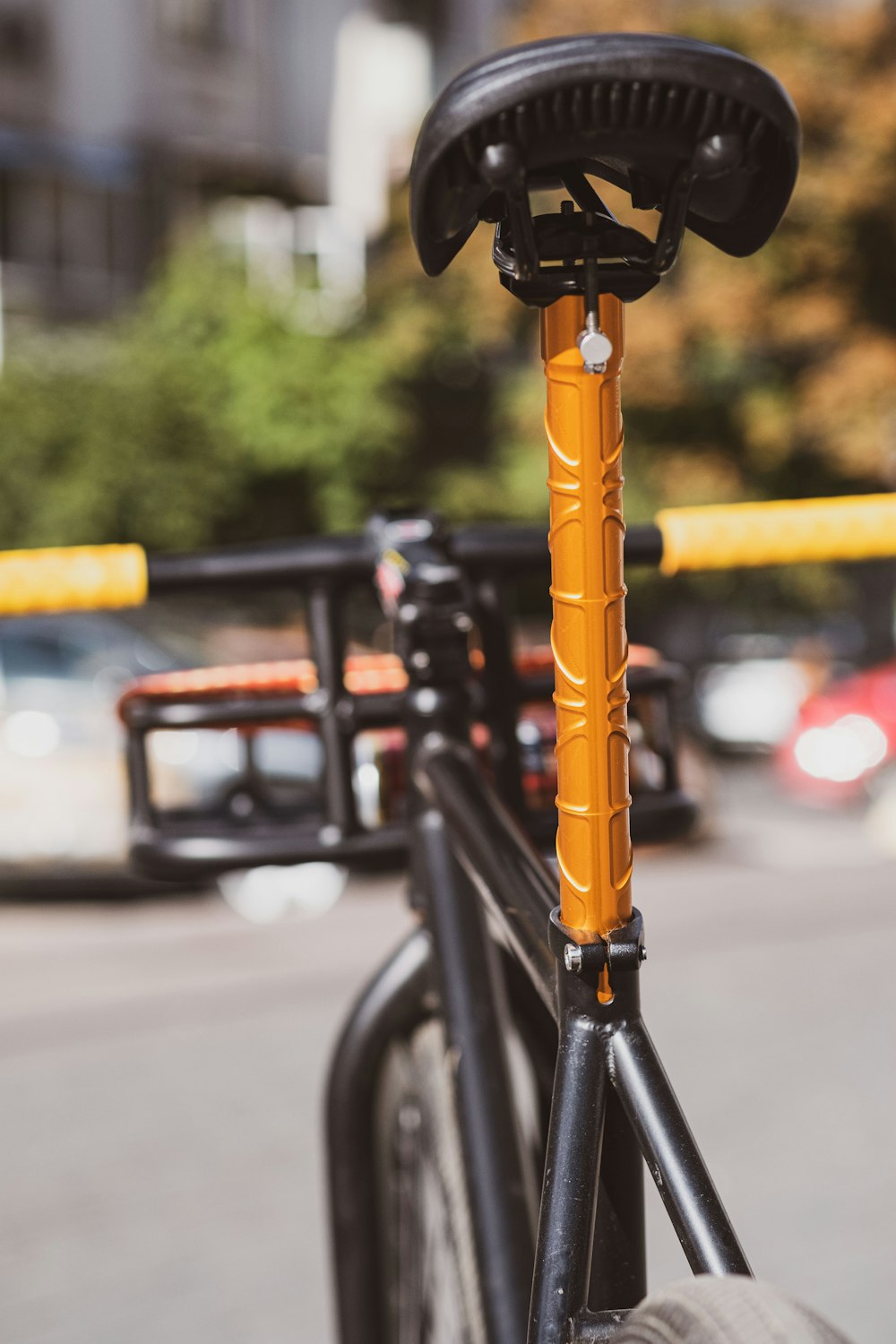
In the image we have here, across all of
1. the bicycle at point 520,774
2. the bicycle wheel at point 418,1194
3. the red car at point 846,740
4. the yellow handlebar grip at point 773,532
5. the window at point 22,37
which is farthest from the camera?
the window at point 22,37

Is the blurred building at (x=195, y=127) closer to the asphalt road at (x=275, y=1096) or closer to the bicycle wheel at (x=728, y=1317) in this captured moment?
the asphalt road at (x=275, y=1096)

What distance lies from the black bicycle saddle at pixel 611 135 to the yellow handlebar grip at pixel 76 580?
26.0 inches

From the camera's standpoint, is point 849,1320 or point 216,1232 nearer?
point 849,1320

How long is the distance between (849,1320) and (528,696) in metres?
1.69

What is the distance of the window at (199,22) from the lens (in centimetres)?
1944

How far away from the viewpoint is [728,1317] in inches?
24.1

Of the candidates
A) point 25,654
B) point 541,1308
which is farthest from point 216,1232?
point 25,654

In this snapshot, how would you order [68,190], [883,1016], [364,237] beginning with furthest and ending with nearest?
[364,237]
[68,190]
[883,1016]

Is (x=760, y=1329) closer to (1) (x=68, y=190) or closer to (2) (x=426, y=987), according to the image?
(2) (x=426, y=987)

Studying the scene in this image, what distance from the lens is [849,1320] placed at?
2.49 meters

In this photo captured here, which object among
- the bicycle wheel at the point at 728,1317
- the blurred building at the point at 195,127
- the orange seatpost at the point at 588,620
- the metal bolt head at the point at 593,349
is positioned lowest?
the bicycle wheel at the point at 728,1317

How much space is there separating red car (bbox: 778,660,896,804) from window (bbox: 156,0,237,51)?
14.5 metres

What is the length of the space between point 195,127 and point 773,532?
20.2 metres

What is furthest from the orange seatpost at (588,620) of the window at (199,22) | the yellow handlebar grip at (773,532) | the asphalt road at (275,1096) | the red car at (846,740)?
the window at (199,22)
